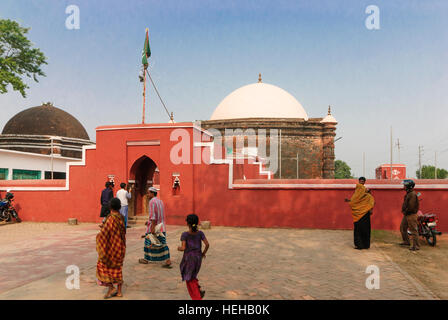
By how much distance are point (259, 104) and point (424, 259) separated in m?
20.7

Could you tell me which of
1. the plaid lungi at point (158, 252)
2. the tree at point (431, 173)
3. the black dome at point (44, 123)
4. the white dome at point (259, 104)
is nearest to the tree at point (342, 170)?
the tree at point (431, 173)

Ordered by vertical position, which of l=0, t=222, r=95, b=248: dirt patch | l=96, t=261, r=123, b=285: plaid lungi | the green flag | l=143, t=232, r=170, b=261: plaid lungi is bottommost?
l=0, t=222, r=95, b=248: dirt patch

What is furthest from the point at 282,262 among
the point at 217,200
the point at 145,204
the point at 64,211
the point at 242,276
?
the point at 64,211

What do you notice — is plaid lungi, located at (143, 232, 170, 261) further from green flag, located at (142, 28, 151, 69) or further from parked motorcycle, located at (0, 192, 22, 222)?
green flag, located at (142, 28, 151, 69)

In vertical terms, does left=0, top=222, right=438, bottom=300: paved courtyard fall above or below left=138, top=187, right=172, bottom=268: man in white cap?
below

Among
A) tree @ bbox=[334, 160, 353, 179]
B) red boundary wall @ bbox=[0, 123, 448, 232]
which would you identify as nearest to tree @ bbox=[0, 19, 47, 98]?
red boundary wall @ bbox=[0, 123, 448, 232]

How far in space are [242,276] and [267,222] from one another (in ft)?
19.4

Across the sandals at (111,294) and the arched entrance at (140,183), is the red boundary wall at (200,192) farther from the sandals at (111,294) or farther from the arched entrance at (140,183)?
the sandals at (111,294)

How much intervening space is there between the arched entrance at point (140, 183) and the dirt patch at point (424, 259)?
8.30 metres

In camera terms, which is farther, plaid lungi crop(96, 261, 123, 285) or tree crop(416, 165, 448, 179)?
tree crop(416, 165, 448, 179)

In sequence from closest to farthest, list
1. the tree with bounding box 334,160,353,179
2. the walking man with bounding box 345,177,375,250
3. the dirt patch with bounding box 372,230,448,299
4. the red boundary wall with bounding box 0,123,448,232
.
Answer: the dirt patch with bounding box 372,230,448,299
the walking man with bounding box 345,177,375,250
the red boundary wall with bounding box 0,123,448,232
the tree with bounding box 334,160,353,179

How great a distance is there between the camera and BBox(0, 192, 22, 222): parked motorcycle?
40.3 ft

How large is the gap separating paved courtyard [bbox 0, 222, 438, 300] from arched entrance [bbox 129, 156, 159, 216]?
11.1ft
